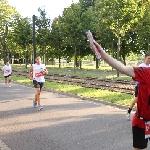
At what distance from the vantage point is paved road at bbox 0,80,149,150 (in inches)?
251

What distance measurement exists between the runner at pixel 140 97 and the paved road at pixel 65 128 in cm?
242

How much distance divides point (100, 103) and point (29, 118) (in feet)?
12.2

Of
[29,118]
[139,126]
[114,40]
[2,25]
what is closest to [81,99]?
[29,118]

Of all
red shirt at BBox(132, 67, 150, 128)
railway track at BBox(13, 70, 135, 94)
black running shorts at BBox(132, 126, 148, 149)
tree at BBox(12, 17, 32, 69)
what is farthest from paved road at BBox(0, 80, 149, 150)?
tree at BBox(12, 17, 32, 69)

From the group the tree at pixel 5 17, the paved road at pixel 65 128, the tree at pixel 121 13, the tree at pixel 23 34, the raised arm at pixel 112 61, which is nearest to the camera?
the raised arm at pixel 112 61

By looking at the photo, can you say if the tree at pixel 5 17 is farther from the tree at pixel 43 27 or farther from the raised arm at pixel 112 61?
the raised arm at pixel 112 61

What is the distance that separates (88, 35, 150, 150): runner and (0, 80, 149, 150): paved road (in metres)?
2.42

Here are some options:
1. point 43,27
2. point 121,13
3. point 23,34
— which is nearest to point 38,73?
point 121,13

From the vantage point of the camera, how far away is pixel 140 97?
11.4ft

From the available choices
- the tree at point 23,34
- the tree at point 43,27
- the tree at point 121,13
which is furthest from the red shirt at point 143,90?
the tree at point 23,34

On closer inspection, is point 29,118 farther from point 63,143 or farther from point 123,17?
point 123,17

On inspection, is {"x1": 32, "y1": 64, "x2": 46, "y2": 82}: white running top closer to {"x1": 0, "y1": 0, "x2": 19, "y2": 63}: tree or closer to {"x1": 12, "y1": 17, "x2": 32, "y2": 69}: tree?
{"x1": 12, "y1": 17, "x2": 32, "y2": 69}: tree

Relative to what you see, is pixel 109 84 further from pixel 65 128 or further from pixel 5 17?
pixel 5 17

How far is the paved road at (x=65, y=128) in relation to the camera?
6363mm
